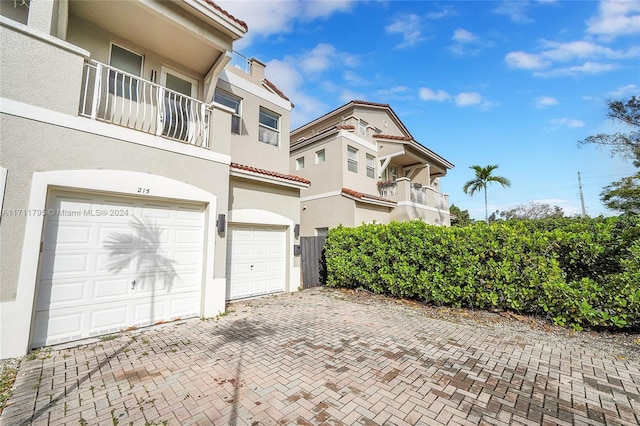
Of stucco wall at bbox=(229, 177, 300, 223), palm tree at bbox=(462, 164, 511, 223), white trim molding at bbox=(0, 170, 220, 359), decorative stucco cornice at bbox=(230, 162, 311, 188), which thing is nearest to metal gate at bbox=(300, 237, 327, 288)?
stucco wall at bbox=(229, 177, 300, 223)

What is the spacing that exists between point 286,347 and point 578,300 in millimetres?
6140

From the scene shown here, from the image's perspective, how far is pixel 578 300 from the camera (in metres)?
5.40

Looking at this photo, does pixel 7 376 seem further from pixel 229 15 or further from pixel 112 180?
pixel 229 15

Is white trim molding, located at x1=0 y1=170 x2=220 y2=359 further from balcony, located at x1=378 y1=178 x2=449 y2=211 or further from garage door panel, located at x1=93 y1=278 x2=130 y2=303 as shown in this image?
balcony, located at x1=378 y1=178 x2=449 y2=211

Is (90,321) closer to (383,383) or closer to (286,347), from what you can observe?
(286,347)

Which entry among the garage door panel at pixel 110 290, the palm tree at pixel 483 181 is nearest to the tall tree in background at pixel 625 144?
the palm tree at pixel 483 181

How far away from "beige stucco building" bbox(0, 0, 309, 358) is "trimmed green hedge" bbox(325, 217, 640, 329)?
4711mm

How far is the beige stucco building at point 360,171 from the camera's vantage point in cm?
1384

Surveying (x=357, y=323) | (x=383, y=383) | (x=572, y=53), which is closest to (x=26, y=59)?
(x=383, y=383)

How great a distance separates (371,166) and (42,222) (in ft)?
49.1

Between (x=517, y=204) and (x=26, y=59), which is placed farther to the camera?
(x=517, y=204)

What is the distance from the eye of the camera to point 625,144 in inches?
712

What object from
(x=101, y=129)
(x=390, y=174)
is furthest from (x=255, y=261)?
(x=390, y=174)

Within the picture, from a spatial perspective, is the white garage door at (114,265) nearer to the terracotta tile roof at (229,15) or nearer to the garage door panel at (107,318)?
the garage door panel at (107,318)
